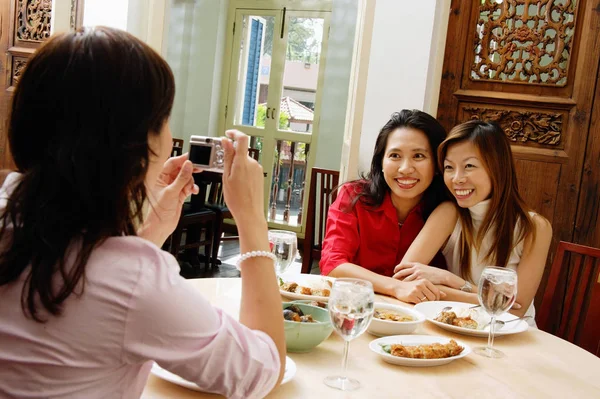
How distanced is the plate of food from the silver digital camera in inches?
14.4

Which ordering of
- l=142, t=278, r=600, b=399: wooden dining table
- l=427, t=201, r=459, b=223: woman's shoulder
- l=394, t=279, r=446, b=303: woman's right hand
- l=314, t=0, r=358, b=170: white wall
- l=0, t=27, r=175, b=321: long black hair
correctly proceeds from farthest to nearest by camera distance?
l=314, t=0, r=358, b=170: white wall → l=427, t=201, r=459, b=223: woman's shoulder → l=394, t=279, r=446, b=303: woman's right hand → l=142, t=278, r=600, b=399: wooden dining table → l=0, t=27, r=175, b=321: long black hair

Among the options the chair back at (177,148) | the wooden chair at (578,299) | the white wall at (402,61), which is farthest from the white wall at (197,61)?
the wooden chair at (578,299)

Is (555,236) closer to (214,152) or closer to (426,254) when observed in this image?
(426,254)

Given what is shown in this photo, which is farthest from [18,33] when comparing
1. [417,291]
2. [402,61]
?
[417,291]

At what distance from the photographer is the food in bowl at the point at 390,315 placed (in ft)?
4.52

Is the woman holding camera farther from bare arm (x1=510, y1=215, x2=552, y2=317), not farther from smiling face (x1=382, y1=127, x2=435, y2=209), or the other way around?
smiling face (x1=382, y1=127, x2=435, y2=209)

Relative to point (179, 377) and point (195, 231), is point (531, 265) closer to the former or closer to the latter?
point (179, 377)

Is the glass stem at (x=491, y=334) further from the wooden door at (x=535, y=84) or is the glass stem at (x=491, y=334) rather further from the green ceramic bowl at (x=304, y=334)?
the wooden door at (x=535, y=84)

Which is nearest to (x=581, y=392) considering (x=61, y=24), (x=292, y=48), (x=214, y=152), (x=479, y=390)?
(x=479, y=390)

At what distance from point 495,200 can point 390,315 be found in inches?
34.3

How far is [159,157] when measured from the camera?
0.83m

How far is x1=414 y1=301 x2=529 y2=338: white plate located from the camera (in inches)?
56.0

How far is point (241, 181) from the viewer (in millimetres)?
986

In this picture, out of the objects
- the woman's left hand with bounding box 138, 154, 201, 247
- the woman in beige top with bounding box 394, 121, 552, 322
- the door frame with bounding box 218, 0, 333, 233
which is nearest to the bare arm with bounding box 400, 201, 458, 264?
the woman in beige top with bounding box 394, 121, 552, 322
